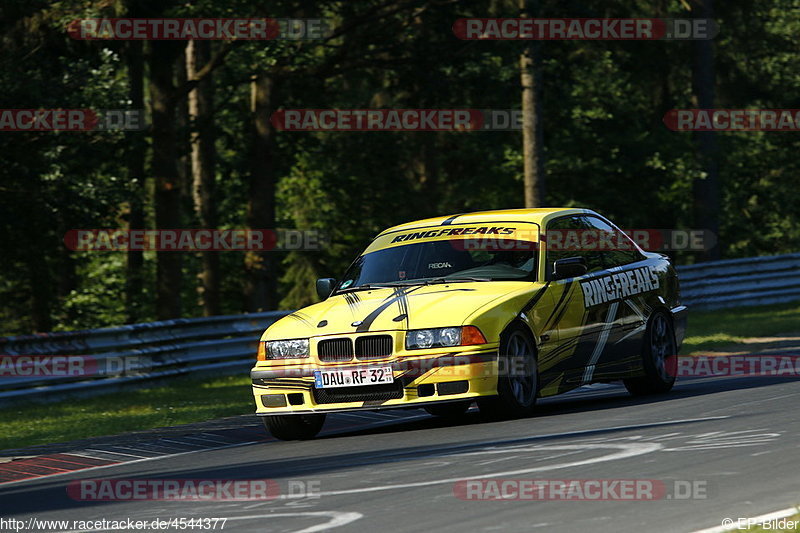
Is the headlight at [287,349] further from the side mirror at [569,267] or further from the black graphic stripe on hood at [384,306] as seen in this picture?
the side mirror at [569,267]

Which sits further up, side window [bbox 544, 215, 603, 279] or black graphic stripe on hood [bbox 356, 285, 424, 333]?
side window [bbox 544, 215, 603, 279]

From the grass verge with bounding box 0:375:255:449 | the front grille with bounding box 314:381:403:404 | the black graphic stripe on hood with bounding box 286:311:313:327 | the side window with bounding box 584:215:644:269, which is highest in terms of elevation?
the side window with bounding box 584:215:644:269

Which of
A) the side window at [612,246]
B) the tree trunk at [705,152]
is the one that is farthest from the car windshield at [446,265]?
the tree trunk at [705,152]

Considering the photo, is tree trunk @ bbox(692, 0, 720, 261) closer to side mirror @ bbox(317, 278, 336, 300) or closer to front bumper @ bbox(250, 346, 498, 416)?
side mirror @ bbox(317, 278, 336, 300)

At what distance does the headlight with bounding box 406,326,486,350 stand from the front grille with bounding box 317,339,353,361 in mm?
482

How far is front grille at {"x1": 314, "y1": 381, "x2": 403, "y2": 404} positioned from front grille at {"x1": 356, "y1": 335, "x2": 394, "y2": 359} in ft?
0.78

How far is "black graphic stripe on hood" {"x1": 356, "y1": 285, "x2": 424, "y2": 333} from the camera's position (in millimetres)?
10883

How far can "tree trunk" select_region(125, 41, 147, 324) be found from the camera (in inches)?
1022

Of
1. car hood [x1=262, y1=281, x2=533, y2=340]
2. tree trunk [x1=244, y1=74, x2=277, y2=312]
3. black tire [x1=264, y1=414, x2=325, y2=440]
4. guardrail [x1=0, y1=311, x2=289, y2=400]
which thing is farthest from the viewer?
tree trunk [x1=244, y1=74, x2=277, y2=312]

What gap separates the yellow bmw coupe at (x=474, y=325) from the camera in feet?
35.3

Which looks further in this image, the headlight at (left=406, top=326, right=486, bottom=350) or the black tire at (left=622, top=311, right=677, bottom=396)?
the black tire at (left=622, top=311, right=677, bottom=396)

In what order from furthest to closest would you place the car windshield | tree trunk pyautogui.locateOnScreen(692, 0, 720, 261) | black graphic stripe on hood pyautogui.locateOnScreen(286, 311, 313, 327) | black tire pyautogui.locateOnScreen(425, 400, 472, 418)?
tree trunk pyautogui.locateOnScreen(692, 0, 720, 261) < black tire pyautogui.locateOnScreen(425, 400, 472, 418) < the car windshield < black graphic stripe on hood pyautogui.locateOnScreen(286, 311, 313, 327)

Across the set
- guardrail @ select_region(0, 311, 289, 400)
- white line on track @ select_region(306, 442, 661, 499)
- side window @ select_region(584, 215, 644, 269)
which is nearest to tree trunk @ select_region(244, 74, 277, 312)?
guardrail @ select_region(0, 311, 289, 400)

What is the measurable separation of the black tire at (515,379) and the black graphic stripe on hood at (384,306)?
0.88 meters
